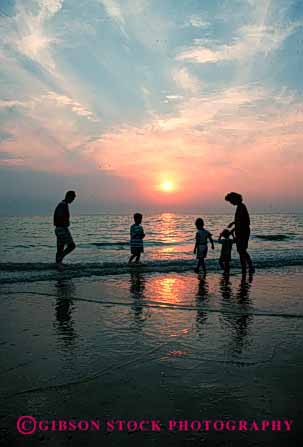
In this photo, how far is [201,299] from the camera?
7109mm

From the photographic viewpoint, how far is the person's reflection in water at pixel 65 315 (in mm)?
4559

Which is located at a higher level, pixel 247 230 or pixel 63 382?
pixel 247 230

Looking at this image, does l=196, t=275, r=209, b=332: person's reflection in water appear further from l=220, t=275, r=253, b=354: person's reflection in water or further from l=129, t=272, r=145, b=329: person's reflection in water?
l=129, t=272, r=145, b=329: person's reflection in water

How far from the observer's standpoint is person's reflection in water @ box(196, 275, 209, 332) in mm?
5410

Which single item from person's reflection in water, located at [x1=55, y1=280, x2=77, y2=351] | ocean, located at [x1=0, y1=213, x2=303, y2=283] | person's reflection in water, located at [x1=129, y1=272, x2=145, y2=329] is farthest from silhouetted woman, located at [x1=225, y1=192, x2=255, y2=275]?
person's reflection in water, located at [x1=55, y1=280, x2=77, y2=351]

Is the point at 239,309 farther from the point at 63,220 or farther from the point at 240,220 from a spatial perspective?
the point at 63,220

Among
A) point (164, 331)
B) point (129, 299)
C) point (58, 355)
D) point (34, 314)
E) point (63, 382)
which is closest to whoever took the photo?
point (63, 382)

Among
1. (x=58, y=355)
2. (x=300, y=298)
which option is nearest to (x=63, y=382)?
(x=58, y=355)

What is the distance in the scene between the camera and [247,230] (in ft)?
33.9

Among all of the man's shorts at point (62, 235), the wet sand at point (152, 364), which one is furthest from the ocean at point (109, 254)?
the wet sand at point (152, 364)

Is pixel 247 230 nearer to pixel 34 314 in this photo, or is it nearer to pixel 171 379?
pixel 34 314

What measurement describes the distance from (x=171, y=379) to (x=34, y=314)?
3.25 metres

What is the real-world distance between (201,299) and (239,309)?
1031mm

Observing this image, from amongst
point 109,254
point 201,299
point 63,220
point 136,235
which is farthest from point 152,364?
point 109,254
